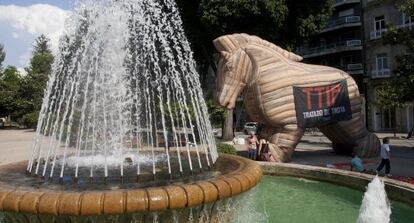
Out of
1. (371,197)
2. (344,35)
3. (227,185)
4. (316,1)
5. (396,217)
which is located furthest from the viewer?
(344,35)

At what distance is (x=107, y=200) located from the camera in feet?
14.0

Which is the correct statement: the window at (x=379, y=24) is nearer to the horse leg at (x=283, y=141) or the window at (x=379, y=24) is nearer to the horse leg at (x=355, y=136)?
the horse leg at (x=355, y=136)

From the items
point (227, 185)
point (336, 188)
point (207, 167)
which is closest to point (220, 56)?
point (336, 188)

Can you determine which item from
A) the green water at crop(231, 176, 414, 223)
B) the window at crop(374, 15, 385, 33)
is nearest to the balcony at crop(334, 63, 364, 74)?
the window at crop(374, 15, 385, 33)

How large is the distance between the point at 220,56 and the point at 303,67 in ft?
9.14

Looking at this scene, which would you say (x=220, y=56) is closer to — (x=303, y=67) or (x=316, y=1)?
(x=303, y=67)

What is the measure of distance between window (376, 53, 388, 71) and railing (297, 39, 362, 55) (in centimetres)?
429

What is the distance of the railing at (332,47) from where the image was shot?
43.2 meters

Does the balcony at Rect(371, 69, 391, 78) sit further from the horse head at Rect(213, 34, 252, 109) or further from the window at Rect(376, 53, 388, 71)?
the horse head at Rect(213, 34, 252, 109)

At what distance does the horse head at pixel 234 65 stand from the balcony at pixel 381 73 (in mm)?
26127

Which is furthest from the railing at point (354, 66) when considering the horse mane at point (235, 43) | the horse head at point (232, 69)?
the horse head at point (232, 69)

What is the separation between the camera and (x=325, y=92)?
15.0m

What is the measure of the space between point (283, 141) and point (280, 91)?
1.62 metres

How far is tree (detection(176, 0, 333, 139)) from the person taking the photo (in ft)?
73.4
